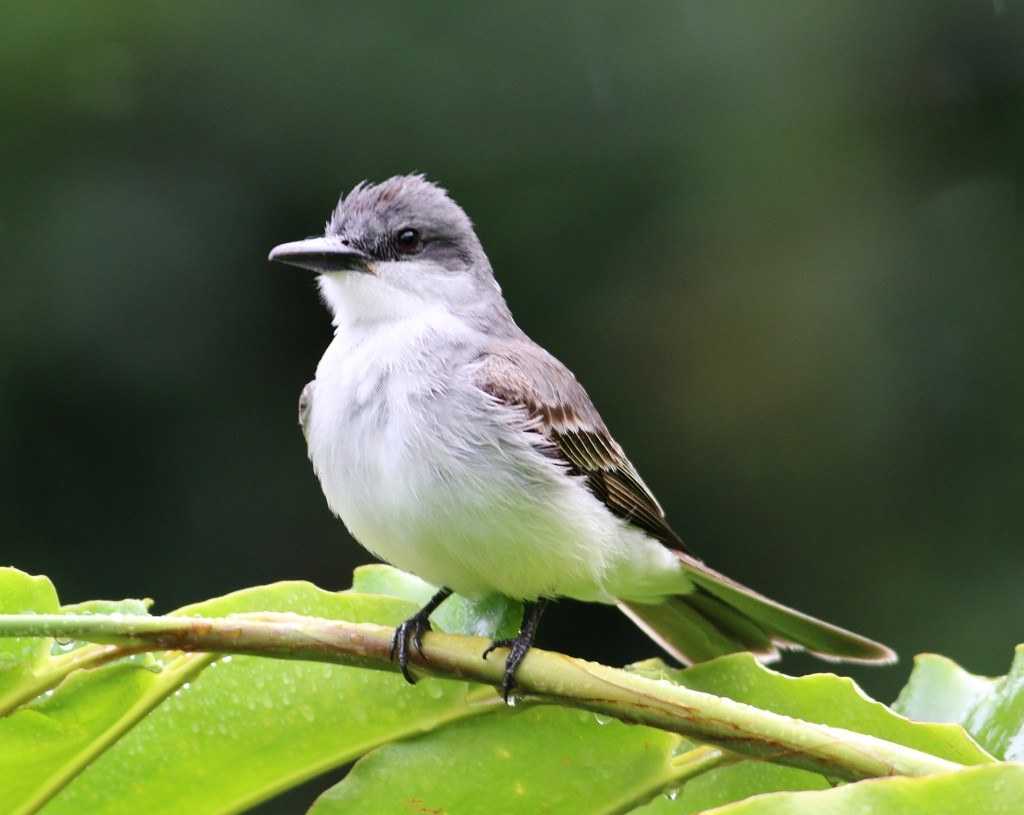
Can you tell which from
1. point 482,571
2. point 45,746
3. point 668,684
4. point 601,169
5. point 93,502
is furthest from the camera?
point 601,169

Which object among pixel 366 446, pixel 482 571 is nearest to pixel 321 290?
pixel 366 446

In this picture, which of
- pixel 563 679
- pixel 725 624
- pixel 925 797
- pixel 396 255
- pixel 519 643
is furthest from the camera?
pixel 396 255

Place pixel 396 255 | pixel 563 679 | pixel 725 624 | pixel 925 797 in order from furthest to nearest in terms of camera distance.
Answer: pixel 396 255 → pixel 725 624 → pixel 563 679 → pixel 925 797

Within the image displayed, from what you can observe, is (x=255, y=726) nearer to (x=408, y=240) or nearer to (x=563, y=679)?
(x=563, y=679)

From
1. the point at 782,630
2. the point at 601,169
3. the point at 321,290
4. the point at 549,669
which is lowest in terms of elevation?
the point at 782,630

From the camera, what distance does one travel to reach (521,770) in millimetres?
1779

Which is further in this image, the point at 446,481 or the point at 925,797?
the point at 446,481

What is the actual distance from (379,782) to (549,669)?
36cm

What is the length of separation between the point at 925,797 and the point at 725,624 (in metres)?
1.75

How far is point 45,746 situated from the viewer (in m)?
1.66

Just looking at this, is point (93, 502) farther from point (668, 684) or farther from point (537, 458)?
point (668, 684)

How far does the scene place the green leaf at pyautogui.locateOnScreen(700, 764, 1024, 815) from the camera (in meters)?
1.22

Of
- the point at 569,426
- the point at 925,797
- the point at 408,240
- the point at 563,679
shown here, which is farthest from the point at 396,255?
the point at 925,797

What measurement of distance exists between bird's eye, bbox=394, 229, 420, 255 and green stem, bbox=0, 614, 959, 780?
1.69 m
